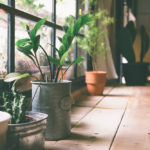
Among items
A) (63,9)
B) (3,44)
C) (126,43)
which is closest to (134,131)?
(3,44)

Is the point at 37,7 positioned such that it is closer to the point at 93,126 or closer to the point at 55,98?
the point at 55,98

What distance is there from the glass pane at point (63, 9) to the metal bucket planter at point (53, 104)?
144 centimetres

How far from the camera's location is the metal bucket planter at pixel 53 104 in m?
1.50

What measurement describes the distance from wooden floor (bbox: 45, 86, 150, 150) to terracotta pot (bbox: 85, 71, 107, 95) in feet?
1.57

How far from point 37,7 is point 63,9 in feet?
2.53

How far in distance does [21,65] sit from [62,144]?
77cm

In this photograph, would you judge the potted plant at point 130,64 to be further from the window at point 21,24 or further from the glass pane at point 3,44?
the glass pane at point 3,44

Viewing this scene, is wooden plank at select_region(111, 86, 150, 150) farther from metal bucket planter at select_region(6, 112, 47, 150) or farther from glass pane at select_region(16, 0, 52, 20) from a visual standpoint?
glass pane at select_region(16, 0, 52, 20)

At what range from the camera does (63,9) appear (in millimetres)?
2930

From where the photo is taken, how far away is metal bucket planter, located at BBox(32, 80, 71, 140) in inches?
59.1

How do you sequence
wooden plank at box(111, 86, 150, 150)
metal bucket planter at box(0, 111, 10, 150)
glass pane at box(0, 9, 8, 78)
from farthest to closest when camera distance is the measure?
glass pane at box(0, 9, 8, 78) < wooden plank at box(111, 86, 150, 150) < metal bucket planter at box(0, 111, 10, 150)

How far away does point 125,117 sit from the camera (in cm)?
214

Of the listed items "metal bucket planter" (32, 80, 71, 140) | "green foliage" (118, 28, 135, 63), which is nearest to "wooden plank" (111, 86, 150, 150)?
"metal bucket planter" (32, 80, 71, 140)

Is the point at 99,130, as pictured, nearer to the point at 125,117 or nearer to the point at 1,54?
the point at 125,117
